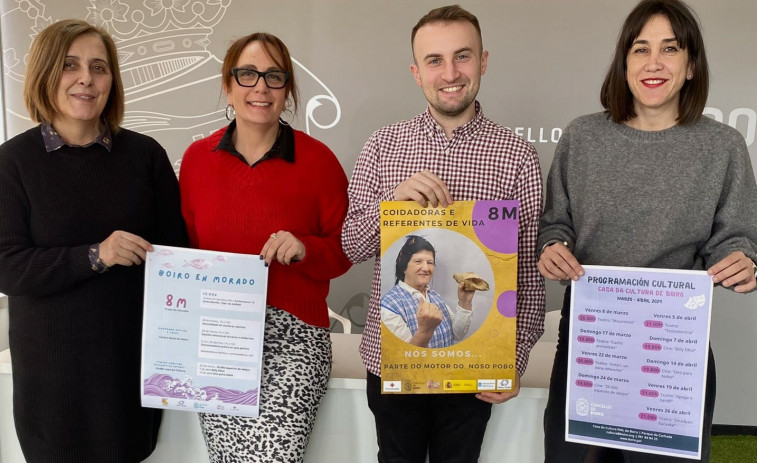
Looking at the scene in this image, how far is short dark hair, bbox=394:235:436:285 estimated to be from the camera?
1.45 metres

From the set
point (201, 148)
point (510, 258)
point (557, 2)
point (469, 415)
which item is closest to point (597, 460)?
point (469, 415)

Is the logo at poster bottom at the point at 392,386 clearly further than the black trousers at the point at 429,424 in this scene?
No

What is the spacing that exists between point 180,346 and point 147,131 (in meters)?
2.52

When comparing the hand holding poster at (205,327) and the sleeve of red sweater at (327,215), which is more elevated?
the sleeve of red sweater at (327,215)

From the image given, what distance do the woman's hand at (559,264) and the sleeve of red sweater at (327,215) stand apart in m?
0.63

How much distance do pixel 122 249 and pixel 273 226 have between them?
A: 42 centimetres

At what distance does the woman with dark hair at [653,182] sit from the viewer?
1459 millimetres

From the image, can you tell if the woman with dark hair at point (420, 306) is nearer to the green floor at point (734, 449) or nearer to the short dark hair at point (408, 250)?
the short dark hair at point (408, 250)

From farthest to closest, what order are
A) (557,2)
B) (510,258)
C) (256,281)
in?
(557,2) → (256,281) → (510,258)

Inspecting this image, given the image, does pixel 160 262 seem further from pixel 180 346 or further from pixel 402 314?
pixel 402 314

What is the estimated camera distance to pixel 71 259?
1.52 metres

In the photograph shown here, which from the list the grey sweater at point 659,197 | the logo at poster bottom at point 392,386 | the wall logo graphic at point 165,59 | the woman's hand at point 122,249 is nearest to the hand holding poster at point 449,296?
the logo at poster bottom at point 392,386

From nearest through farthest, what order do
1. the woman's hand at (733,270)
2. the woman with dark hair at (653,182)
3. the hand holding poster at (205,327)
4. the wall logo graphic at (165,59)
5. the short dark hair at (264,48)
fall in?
the woman's hand at (733,270), the woman with dark hair at (653,182), the hand holding poster at (205,327), the short dark hair at (264,48), the wall logo graphic at (165,59)

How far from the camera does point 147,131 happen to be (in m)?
3.70
